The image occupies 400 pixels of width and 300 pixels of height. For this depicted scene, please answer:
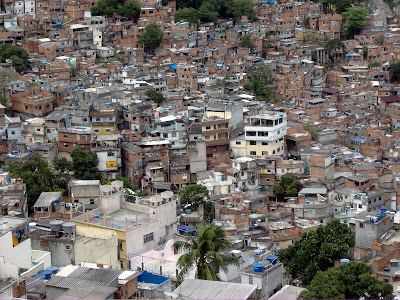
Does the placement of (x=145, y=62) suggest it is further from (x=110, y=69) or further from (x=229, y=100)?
(x=229, y=100)

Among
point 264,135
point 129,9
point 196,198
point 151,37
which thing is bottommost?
point 196,198

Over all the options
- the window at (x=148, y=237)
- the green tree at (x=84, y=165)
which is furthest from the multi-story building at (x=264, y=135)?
the window at (x=148, y=237)

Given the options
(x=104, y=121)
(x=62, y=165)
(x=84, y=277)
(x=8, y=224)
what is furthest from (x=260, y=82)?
(x=84, y=277)

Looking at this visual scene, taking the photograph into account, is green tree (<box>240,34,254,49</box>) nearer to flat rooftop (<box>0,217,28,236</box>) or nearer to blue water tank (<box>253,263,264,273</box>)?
blue water tank (<box>253,263,264,273</box>)

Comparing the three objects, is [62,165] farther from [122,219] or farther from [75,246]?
[75,246]

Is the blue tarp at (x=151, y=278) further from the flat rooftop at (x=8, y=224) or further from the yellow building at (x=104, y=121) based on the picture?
the yellow building at (x=104, y=121)

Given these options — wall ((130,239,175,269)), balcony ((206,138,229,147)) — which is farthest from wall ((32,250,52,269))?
balcony ((206,138,229,147))
